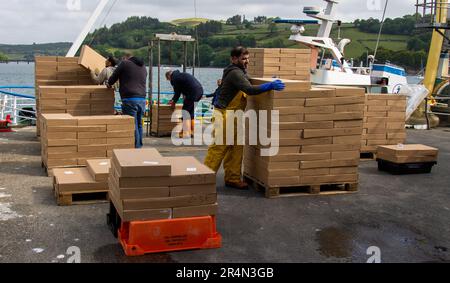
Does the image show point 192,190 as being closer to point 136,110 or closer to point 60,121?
point 60,121

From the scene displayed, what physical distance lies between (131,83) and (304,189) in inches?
169

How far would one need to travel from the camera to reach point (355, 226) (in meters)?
6.26

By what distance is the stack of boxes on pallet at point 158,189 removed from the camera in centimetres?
518

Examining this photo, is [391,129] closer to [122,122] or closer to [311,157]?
[311,157]

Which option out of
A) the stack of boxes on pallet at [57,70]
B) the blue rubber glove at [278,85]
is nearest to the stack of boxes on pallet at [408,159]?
the blue rubber glove at [278,85]

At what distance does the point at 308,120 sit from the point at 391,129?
419cm

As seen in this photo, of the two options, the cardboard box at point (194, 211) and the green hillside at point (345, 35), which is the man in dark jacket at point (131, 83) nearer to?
the cardboard box at point (194, 211)

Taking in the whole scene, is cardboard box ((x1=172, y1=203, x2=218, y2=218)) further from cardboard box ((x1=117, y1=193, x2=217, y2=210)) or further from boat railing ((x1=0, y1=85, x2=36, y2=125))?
boat railing ((x1=0, y1=85, x2=36, y2=125))

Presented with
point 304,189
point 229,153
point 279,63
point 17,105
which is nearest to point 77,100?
point 229,153

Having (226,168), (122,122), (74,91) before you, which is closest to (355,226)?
(226,168)

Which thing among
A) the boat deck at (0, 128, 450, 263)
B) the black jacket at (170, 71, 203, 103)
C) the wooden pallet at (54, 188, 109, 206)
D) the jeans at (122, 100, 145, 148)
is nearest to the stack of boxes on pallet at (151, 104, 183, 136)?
the black jacket at (170, 71, 203, 103)

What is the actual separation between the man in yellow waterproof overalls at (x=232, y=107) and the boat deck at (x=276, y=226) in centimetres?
36

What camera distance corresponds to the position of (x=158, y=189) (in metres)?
5.27

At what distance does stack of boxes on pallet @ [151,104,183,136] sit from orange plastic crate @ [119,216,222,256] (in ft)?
27.1
